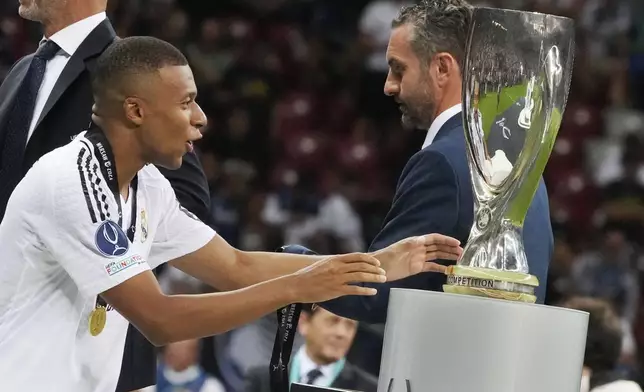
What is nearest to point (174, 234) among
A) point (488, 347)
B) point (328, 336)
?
point (488, 347)

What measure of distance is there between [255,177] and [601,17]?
331 cm

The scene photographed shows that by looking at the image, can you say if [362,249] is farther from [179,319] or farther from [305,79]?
[179,319]

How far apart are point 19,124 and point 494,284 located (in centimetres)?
160

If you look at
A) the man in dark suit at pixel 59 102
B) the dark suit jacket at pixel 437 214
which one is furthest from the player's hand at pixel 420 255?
the man in dark suit at pixel 59 102

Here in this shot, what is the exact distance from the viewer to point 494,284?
297cm

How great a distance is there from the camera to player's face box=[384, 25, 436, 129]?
372 centimetres

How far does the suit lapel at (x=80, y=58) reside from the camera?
12.7 feet

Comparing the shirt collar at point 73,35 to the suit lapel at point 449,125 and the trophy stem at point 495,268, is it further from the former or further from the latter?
the trophy stem at point 495,268

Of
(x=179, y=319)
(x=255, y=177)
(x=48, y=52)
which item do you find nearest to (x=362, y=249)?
(x=255, y=177)

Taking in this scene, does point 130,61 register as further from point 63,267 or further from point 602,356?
point 602,356

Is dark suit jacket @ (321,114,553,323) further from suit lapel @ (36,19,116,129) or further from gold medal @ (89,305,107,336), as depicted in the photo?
suit lapel @ (36,19,116,129)

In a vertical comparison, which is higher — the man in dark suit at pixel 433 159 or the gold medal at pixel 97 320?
the man in dark suit at pixel 433 159

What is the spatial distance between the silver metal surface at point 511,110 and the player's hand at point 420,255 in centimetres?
19

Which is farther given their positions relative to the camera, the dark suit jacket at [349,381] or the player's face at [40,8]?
the dark suit jacket at [349,381]
